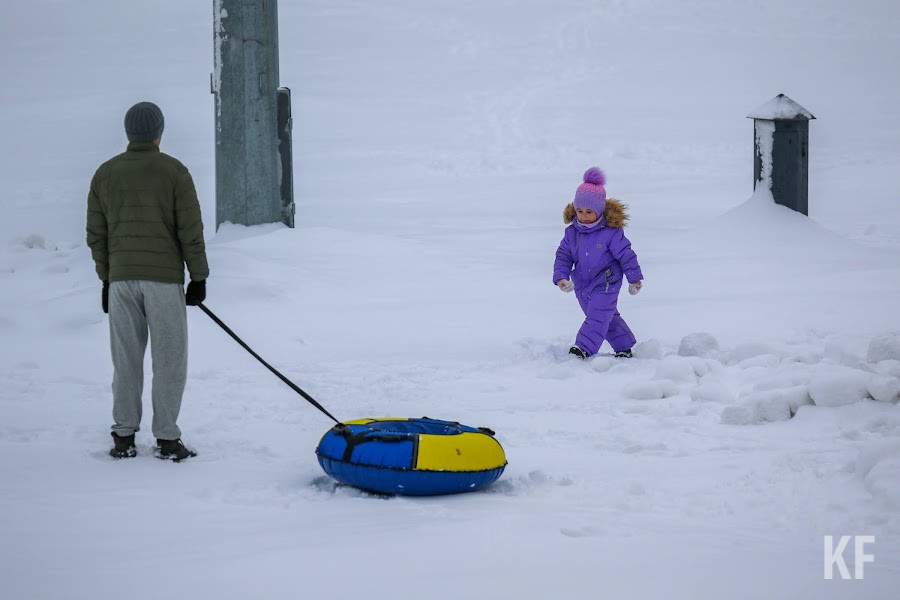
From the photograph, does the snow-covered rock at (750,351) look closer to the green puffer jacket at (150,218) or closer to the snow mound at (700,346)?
the snow mound at (700,346)

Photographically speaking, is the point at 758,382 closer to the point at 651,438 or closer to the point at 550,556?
the point at 651,438

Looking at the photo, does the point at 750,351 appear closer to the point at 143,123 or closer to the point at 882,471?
the point at 882,471

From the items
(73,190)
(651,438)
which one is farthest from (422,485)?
(73,190)

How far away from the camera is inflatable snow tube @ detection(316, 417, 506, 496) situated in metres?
5.40

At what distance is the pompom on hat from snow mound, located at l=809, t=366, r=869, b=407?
2.32 metres

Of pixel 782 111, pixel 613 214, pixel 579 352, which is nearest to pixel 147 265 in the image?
pixel 579 352

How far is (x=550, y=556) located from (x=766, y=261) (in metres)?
7.90

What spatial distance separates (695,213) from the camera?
16500 millimetres

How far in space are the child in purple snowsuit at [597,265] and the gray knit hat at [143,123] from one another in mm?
3379

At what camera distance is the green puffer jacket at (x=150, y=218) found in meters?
5.95

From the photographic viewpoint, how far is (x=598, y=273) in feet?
28.5

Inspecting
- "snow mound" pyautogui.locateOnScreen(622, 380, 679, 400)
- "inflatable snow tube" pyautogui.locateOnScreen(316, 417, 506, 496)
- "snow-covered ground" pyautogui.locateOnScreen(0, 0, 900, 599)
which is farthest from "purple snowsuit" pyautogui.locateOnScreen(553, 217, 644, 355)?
"inflatable snow tube" pyautogui.locateOnScreen(316, 417, 506, 496)

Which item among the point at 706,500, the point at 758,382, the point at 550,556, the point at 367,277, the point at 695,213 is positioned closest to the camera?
the point at 550,556

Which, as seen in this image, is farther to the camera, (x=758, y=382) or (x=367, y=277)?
(x=367, y=277)
